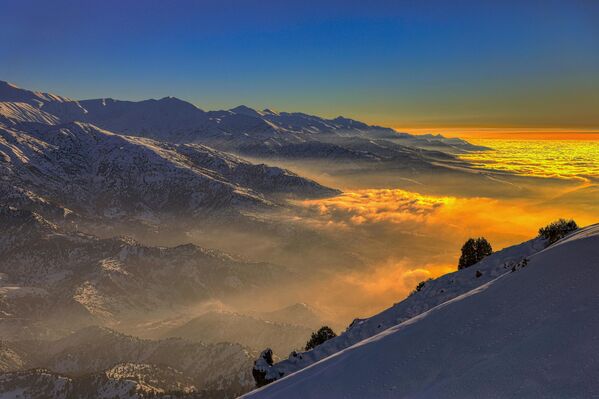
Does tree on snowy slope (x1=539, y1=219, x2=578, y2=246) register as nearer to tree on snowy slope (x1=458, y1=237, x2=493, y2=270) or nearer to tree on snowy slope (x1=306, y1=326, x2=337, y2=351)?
tree on snowy slope (x1=458, y1=237, x2=493, y2=270)

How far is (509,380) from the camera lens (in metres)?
15.9

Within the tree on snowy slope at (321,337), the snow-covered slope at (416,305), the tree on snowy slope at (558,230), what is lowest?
the tree on snowy slope at (321,337)

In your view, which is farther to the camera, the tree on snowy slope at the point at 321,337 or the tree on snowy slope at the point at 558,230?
the tree on snowy slope at the point at 321,337

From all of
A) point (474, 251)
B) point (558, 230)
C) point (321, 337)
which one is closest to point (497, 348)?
point (558, 230)

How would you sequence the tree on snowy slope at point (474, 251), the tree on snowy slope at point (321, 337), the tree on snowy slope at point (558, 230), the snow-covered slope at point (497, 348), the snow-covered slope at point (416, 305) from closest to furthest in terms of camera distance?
the snow-covered slope at point (497, 348) → the snow-covered slope at point (416, 305) → the tree on snowy slope at point (558, 230) → the tree on snowy slope at point (321, 337) → the tree on snowy slope at point (474, 251)

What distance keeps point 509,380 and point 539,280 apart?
33.6ft

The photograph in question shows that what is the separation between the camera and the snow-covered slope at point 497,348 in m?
15.7

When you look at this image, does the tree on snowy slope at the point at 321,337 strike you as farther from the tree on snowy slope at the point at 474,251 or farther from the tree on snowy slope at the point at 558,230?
the tree on snowy slope at the point at 558,230

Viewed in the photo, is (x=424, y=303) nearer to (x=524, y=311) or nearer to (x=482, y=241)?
(x=524, y=311)

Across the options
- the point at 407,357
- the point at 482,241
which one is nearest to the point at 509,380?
the point at 407,357

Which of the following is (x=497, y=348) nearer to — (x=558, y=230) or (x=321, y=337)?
(x=558, y=230)

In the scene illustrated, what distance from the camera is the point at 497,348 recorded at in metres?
18.5

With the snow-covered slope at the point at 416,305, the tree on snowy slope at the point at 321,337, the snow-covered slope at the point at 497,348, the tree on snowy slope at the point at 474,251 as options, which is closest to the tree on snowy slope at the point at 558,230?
the snow-covered slope at the point at 416,305

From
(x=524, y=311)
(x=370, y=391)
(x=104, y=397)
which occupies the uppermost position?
(x=524, y=311)
